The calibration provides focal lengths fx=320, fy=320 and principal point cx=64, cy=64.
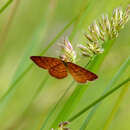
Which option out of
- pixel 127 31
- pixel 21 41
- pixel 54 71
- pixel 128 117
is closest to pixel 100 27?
pixel 54 71

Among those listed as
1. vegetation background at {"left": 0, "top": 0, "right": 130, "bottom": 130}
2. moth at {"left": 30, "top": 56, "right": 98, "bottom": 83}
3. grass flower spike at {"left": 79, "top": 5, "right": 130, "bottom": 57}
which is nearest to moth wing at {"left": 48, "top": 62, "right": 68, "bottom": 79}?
moth at {"left": 30, "top": 56, "right": 98, "bottom": 83}

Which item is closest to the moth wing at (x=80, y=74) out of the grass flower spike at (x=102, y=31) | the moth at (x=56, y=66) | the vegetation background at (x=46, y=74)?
the moth at (x=56, y=66)

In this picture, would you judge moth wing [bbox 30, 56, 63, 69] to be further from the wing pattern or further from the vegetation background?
the vegetation background

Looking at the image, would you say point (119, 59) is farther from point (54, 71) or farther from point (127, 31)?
point (54, 71)

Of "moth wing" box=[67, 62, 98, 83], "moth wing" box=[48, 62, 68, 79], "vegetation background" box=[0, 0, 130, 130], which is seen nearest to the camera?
"moth wing" box=[67, 62, 98, 83]

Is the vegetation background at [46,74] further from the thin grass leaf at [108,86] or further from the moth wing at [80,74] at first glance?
the moth wing at [80,74]

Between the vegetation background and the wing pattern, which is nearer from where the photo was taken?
the wing pattern
